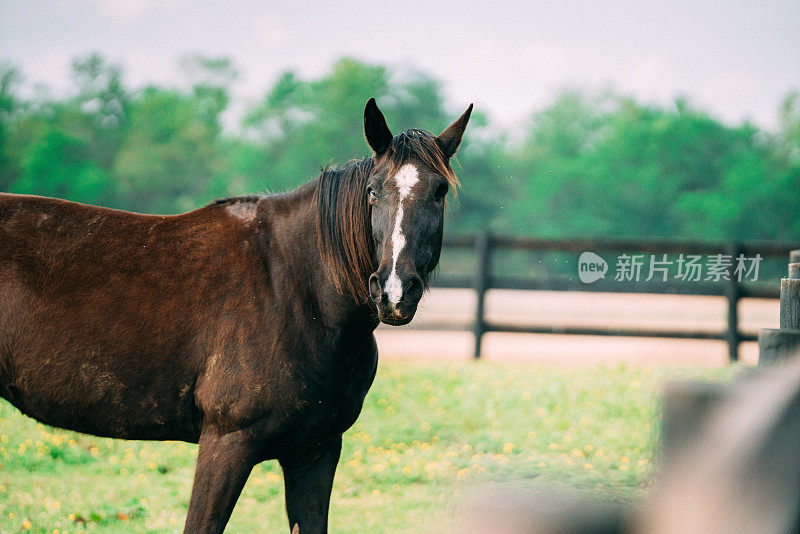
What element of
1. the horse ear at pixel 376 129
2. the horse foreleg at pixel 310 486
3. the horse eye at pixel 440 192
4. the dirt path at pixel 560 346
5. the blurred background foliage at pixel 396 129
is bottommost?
the horse foreleg at pixel 310 486

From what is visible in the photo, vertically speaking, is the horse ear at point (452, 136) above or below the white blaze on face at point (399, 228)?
above

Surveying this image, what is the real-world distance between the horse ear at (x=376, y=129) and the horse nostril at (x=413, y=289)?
72cm

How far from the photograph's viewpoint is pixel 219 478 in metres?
A: 2.91

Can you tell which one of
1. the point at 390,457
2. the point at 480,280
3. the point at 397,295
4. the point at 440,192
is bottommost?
the point at 390,457

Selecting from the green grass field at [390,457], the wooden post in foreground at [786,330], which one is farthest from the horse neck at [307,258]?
the wooden post in foreground at [786,330]

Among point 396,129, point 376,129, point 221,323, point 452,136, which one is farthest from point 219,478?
point 396,129

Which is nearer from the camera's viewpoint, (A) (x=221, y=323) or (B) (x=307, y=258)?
(A) (x=221, y=323)

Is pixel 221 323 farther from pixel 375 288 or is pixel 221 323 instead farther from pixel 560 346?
pixel 560 346

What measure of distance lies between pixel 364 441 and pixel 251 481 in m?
1.24

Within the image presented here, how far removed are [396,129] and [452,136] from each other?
43.9 m

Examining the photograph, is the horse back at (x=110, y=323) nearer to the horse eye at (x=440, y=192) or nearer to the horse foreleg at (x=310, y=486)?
the horse foreleg at (x=310, y=486)

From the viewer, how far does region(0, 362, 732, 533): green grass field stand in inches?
183

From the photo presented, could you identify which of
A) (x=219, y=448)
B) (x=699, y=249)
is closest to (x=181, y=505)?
(x=219, y=448)

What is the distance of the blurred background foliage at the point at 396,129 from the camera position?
4303 cm
